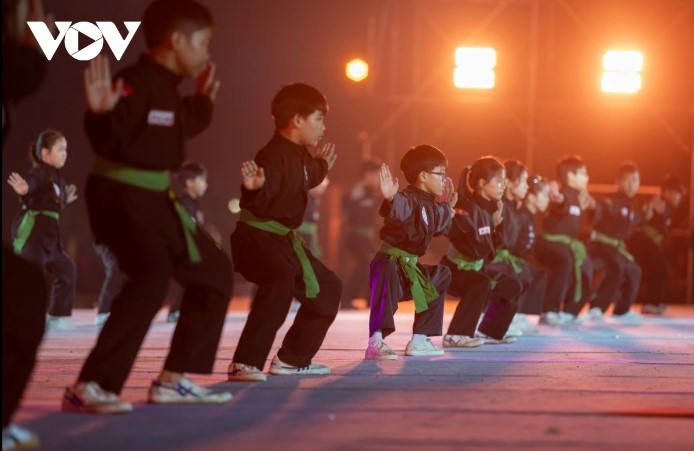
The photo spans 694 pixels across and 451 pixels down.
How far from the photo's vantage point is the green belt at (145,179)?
4.20 m

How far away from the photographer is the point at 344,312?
1195cm

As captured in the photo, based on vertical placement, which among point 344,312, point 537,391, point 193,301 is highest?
point 193,301

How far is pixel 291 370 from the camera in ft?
18.3

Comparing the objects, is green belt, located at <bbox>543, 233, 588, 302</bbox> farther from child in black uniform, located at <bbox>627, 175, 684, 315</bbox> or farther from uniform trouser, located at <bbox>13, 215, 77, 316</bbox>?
uniform trouser, located at <bbox>13, 215, 77, 316</bbox>

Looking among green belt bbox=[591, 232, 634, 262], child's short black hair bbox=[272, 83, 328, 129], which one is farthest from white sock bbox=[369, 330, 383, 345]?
green belt bbox=[591, 232, 634, 262]

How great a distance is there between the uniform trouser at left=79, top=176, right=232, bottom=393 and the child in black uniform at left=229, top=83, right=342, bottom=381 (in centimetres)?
84

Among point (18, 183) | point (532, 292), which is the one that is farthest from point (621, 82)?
point (18, 183)

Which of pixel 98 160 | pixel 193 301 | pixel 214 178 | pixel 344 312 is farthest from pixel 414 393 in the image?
pixel 214 178

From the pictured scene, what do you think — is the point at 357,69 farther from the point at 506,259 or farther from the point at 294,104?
the point at 294,104

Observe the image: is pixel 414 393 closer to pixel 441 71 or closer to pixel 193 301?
pixel 193 301

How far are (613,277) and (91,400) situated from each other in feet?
25.4

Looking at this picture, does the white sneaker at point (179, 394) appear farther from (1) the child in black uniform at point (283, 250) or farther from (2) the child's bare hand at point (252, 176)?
A: (2) the child's bare hand at point (252, 176)

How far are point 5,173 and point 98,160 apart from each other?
393 inches

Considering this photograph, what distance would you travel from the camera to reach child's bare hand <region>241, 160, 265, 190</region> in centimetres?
517
